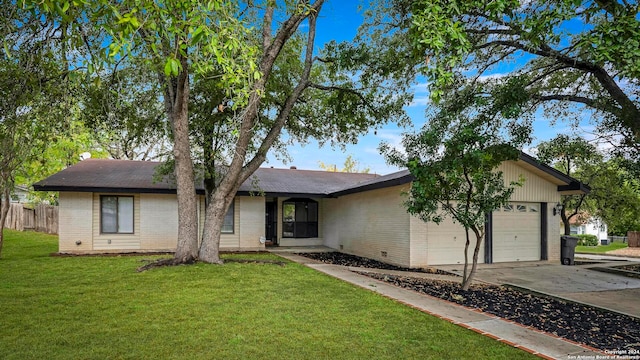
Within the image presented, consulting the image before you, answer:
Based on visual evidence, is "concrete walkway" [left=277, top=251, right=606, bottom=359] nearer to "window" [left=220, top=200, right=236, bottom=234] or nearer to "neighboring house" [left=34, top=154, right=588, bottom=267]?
"neighboring house" [left=34, top=154, right=588, bottom=267]

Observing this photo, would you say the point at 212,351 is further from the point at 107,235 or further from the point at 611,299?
the point at 107,235

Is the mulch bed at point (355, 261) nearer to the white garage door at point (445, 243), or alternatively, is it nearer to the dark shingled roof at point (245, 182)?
the white garage door at point (445, 243)

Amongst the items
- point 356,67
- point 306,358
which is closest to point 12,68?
point 306,358

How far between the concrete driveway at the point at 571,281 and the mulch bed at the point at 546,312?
2.11 feet

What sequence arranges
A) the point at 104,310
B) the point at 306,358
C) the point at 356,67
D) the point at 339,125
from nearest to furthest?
the point at 306,358, the point at 104,310, the point at 356,67, the point at 339,125

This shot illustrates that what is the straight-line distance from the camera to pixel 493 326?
18.6ft

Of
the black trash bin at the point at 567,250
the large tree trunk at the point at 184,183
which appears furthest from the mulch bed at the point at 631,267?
the large tree trunk at the point at 184,183

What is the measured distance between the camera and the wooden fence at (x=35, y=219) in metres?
23.1

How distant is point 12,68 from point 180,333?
13.5 feet

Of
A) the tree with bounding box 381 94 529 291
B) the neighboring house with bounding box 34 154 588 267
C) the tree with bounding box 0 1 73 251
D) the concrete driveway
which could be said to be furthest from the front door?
the tree with bounding box 0 1 73 251

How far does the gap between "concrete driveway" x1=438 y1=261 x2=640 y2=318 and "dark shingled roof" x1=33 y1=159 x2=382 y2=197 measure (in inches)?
283

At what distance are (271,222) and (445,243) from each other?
Answer: 28.7ft

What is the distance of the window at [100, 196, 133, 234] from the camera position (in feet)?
47.1

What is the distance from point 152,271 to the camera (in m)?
9.46
